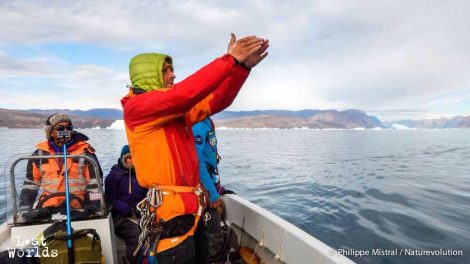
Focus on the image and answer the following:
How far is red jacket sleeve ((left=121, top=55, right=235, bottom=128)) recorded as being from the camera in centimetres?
189

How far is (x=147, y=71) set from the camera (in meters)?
2.26

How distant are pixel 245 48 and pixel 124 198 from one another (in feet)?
9.78

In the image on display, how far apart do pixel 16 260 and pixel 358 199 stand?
9017 mm

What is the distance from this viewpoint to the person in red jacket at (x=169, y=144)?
2092mm

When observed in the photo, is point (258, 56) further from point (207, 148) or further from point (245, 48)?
point (207, 148)

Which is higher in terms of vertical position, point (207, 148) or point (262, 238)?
point (207, 148)

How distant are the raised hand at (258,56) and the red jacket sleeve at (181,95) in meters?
0.24

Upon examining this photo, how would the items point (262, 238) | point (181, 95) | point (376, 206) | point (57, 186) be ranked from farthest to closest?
point (376, 206)
point (262, 238)
point (57, 186)
point (181, 95)

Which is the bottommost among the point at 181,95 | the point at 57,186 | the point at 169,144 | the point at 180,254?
the point at 180,254

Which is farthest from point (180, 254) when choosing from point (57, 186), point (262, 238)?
point (57, 186)

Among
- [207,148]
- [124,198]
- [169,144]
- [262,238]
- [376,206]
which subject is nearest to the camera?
[169,144]

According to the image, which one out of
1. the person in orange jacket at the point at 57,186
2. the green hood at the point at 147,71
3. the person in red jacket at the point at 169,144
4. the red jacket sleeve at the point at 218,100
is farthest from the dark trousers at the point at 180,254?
the person in orange jacket at the point at 57,186

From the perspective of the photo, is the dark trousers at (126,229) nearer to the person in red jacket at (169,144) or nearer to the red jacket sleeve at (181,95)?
the person in red jacket at (169,144)

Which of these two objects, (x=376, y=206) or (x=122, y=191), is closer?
(x=122, y=191)
